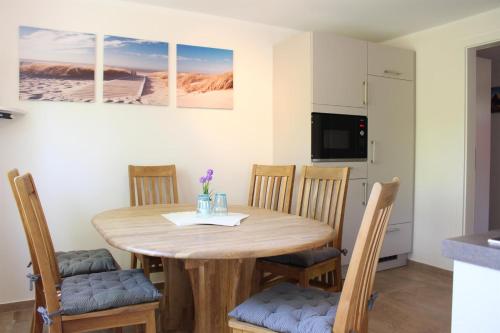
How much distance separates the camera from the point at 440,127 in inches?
139

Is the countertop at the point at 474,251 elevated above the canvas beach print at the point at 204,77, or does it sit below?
below

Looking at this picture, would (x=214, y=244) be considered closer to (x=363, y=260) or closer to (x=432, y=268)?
(x=363, y=260)

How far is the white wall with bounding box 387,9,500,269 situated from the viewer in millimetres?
3332

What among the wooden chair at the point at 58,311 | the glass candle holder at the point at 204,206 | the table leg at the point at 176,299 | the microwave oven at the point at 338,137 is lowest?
the table leg at the point at 176,299

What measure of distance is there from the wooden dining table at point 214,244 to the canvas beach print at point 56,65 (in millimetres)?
1104

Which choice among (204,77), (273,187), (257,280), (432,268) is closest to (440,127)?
(432,268)

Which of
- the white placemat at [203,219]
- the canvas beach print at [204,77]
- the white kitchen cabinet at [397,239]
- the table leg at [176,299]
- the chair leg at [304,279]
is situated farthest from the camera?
the white kitchen cabinet at [397,239]

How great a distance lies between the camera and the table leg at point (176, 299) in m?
2.28

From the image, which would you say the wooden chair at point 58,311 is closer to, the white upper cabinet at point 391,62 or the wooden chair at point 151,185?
the wooden chair at point 151,185

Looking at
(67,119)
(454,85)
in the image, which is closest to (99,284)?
(67,119)

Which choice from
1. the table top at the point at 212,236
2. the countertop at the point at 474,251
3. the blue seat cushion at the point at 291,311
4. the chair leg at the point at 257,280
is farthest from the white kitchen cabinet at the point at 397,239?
the countertop at the point at 474,251

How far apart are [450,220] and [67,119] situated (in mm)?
3233

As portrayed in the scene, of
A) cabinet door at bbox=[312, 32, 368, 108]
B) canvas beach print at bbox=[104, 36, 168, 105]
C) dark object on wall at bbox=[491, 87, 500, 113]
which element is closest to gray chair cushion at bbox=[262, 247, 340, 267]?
cabinet door at bbox=[312, 32, 368, 108]

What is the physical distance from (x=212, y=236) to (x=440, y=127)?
9.06 feet
